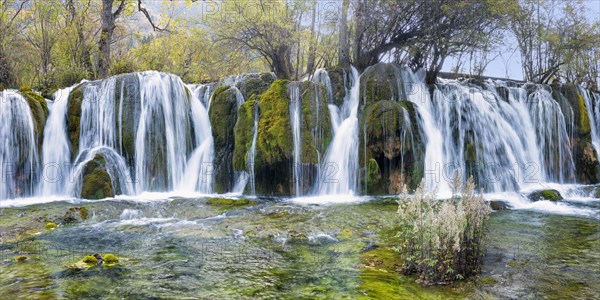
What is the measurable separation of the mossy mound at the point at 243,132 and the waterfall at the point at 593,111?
16033mm

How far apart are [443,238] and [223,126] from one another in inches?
463

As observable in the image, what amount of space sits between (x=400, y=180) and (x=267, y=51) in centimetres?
1156

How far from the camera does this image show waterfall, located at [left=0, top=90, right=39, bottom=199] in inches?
506

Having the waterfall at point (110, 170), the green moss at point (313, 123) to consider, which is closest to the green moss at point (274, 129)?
the green moss at point (313, 123)

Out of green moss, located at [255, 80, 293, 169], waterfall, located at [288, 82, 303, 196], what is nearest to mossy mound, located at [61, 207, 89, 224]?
green moss, located at [255, 80, 293, 169]

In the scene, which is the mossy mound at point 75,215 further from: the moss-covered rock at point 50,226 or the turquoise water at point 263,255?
the moss-covered rock at point 50,226

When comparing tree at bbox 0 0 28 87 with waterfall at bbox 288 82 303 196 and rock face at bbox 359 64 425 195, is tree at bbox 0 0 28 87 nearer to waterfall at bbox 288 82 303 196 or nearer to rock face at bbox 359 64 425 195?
waterfall at bbox 288 82 303 196

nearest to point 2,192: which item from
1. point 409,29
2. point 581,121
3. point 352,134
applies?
point 352,134

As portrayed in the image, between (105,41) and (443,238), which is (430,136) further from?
(105,41)

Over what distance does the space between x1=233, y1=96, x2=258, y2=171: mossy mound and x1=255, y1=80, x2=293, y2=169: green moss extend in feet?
1.25

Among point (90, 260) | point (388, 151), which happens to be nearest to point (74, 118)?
point (90, 260)

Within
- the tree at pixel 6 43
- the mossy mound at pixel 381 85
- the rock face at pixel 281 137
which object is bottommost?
the rock face at pixel 281 137

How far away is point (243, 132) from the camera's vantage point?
47.3 feet

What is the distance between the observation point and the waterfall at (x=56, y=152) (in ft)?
42.9
